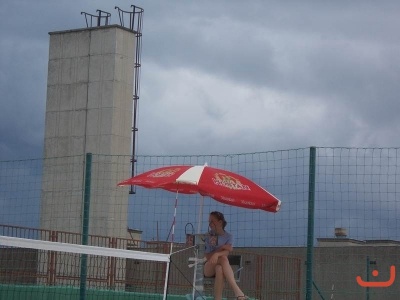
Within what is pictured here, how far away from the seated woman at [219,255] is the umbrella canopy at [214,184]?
0.34 m

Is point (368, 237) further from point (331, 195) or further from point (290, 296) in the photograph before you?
point (290, 296)

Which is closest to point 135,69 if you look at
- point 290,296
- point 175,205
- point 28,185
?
point 290,296

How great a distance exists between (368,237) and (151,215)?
363cm

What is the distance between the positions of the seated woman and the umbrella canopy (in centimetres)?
34

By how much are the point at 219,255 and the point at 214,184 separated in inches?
39.8

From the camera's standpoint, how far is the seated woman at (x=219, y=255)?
1389 centimetres

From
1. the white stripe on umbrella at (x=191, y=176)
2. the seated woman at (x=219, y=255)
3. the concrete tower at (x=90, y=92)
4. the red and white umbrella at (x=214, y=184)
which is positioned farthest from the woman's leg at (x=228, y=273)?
the concrete tower at (x=90, y=92)

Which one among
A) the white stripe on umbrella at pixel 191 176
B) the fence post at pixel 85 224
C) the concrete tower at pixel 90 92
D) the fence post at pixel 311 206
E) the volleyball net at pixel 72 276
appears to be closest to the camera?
the white stripe on umbrella at pixel 191 176

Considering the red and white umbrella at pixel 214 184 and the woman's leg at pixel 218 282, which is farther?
the woman's leg at pixel 218 282

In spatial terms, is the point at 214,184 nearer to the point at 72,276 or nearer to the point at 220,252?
the point at 220,252

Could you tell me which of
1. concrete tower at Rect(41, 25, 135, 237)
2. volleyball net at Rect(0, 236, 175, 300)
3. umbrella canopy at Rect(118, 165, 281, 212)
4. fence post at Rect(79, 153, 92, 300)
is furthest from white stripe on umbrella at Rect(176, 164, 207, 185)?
concrete tower at Rect(41, 25, 135, 237)

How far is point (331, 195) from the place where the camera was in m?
13.6

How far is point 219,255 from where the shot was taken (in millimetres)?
13930

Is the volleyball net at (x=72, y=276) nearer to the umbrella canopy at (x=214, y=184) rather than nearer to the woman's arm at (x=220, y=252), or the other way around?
the woman's arm at (x=220, y=252)
